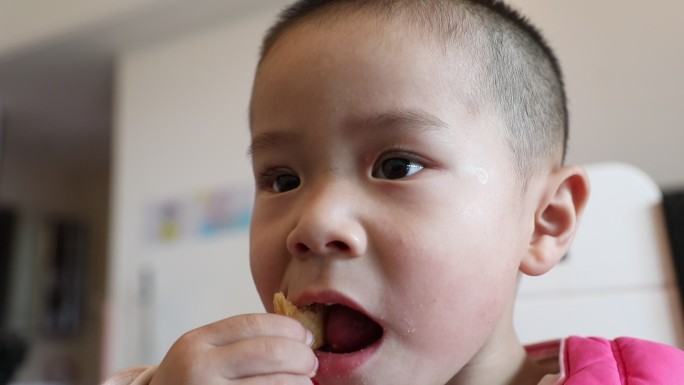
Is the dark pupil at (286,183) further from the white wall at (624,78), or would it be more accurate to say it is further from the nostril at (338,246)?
the white wall at (624,78)

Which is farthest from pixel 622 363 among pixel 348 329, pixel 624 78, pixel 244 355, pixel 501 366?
pixel 624 78

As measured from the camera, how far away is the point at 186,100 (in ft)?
6.84

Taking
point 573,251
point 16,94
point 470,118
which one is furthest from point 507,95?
point 16,94

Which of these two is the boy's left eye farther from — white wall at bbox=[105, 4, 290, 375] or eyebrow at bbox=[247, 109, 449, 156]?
white wall at bbox=[105, 4, 290, 375]

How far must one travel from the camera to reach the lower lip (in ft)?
1.79

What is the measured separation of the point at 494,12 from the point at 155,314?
156cm

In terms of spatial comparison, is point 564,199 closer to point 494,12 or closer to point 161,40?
point 494,12

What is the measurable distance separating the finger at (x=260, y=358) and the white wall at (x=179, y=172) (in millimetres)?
1297

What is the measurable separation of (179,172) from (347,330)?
1.56 metres

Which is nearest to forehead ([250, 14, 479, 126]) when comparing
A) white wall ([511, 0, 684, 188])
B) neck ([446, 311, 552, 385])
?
neck ([446, 311, 552, 385])

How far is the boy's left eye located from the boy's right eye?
89mm

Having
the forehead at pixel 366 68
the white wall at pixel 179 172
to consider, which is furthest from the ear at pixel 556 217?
the white wall at pixel 179 172

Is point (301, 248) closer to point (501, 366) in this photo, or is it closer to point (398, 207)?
point (398, 207)

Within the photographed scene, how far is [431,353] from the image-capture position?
58 centimetres
